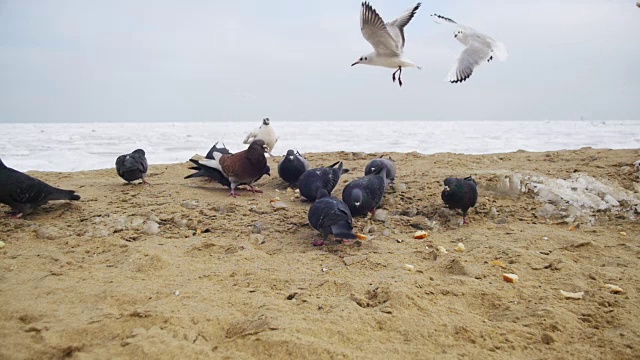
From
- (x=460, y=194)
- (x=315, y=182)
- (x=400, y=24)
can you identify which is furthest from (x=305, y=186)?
(x=400, y=24)

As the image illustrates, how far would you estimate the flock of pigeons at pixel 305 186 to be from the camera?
12.7 feet

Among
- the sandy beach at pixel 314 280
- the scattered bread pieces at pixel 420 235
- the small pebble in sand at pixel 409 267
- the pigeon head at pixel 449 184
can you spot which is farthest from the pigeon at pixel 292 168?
the small pebble in sand at pixel 409 267

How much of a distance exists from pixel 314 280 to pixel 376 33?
153 inches

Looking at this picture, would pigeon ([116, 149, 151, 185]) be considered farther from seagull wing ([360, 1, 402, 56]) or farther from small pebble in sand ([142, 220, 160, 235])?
seagull wing ([360, 1, 402, 56])

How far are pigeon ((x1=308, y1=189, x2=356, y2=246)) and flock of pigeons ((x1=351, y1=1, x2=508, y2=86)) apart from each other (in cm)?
256

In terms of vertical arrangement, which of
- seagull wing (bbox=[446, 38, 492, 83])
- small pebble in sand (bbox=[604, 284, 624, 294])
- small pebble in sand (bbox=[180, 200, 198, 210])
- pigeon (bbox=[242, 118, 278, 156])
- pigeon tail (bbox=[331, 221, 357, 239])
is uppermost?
seagull wing (bbox=[446, 38, 492, 83])

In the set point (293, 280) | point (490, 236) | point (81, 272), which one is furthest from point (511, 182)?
point (81, 272)

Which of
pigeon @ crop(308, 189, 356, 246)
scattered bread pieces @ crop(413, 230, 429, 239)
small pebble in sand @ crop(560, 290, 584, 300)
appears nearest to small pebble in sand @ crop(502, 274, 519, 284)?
small pebble in sand @ crop(560, 290, 584, 300)

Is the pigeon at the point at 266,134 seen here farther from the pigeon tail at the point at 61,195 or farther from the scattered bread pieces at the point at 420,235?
the scattered bread pieces at the point at 420,235

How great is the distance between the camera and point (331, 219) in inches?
148

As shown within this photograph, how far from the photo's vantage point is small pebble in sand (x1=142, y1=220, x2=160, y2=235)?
13.3 feet

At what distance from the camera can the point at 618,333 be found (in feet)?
7.84

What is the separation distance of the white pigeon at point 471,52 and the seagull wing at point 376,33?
0.85m

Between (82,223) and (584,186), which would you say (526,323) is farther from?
(82,223)
